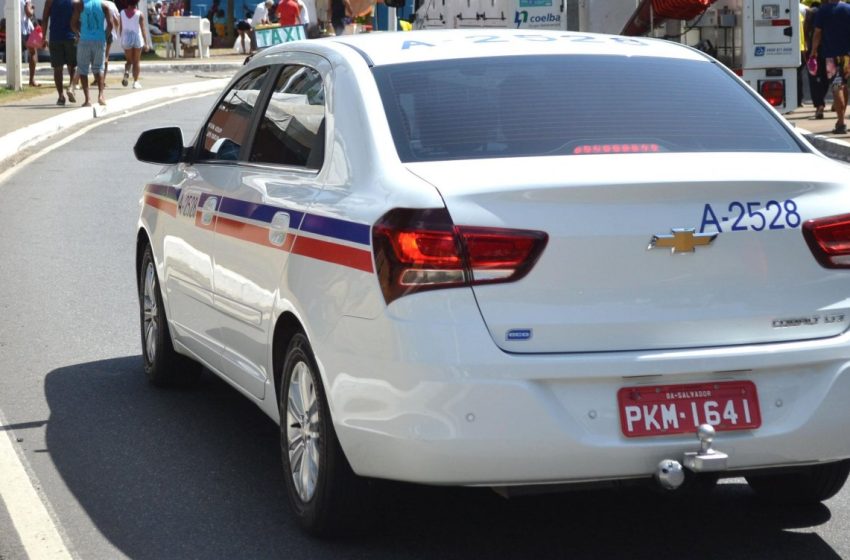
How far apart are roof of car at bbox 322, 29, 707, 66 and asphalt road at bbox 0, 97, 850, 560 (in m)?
1.56

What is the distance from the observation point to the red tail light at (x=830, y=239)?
4.77 metres

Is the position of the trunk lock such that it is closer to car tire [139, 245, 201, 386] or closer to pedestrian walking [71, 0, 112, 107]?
car tire [139, 245, 201, 386]

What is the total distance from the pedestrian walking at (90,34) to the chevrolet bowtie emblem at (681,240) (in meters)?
19.9

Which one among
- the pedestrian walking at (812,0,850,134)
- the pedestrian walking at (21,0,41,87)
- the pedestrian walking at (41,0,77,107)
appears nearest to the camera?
the pedestrian walking at (812,0,850,134)

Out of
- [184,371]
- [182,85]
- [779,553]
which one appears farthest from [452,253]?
[182,85]

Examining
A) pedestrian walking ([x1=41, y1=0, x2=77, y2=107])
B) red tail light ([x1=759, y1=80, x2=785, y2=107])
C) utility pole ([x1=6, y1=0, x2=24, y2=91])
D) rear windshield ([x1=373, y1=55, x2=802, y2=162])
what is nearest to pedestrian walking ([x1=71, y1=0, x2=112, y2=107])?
pedestrian walking ([x1=41, y1=0, x2=77, y2=107])

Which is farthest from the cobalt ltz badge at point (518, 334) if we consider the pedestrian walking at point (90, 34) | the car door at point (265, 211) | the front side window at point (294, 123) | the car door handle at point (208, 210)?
the pedestrian walking at point (90, 34)

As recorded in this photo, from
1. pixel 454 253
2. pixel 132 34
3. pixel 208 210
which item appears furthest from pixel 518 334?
pixel 132 34

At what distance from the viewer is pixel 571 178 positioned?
4.65 meters

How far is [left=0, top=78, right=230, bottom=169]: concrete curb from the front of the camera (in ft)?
66.5

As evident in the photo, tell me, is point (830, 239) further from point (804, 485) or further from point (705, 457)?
point (804, 485)

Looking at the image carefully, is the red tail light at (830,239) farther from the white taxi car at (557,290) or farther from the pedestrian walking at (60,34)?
the pedestrian walking at (60,34)

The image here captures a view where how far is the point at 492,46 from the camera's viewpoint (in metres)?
5.64

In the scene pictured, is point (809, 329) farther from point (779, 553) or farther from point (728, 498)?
point (728, 498)
